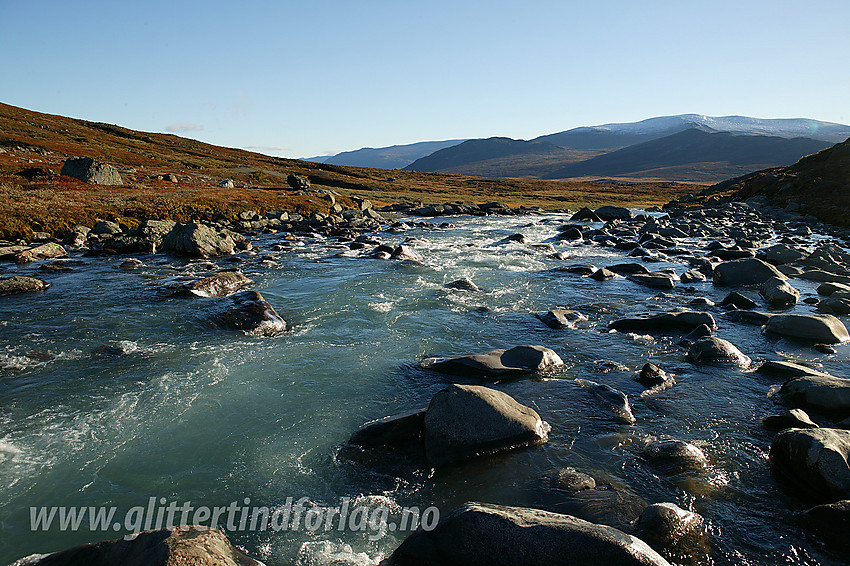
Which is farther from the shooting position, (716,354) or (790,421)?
(716,354)

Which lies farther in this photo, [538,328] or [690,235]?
[690,235]

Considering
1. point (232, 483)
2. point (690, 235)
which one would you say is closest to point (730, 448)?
point (232, 483)

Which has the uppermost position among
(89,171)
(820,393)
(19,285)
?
(89,171)

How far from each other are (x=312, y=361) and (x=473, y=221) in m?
42.8

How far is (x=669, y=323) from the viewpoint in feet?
47.0

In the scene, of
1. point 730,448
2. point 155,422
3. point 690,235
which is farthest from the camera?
point 690,235

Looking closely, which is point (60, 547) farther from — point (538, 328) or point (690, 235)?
point (690, 235)

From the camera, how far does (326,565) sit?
5.76 metres

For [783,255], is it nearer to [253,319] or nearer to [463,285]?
[463,285]

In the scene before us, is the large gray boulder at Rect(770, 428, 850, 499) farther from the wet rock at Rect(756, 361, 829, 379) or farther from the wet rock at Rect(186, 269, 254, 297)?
the wet rock at Rect(186, 269, 254, 297)

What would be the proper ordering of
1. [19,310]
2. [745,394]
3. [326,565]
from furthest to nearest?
[19,310] → [745,394] → [326,565]

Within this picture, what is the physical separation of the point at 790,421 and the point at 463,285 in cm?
1288

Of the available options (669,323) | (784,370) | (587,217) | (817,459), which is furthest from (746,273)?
(587,217)

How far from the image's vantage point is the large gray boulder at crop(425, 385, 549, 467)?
7.81 m
